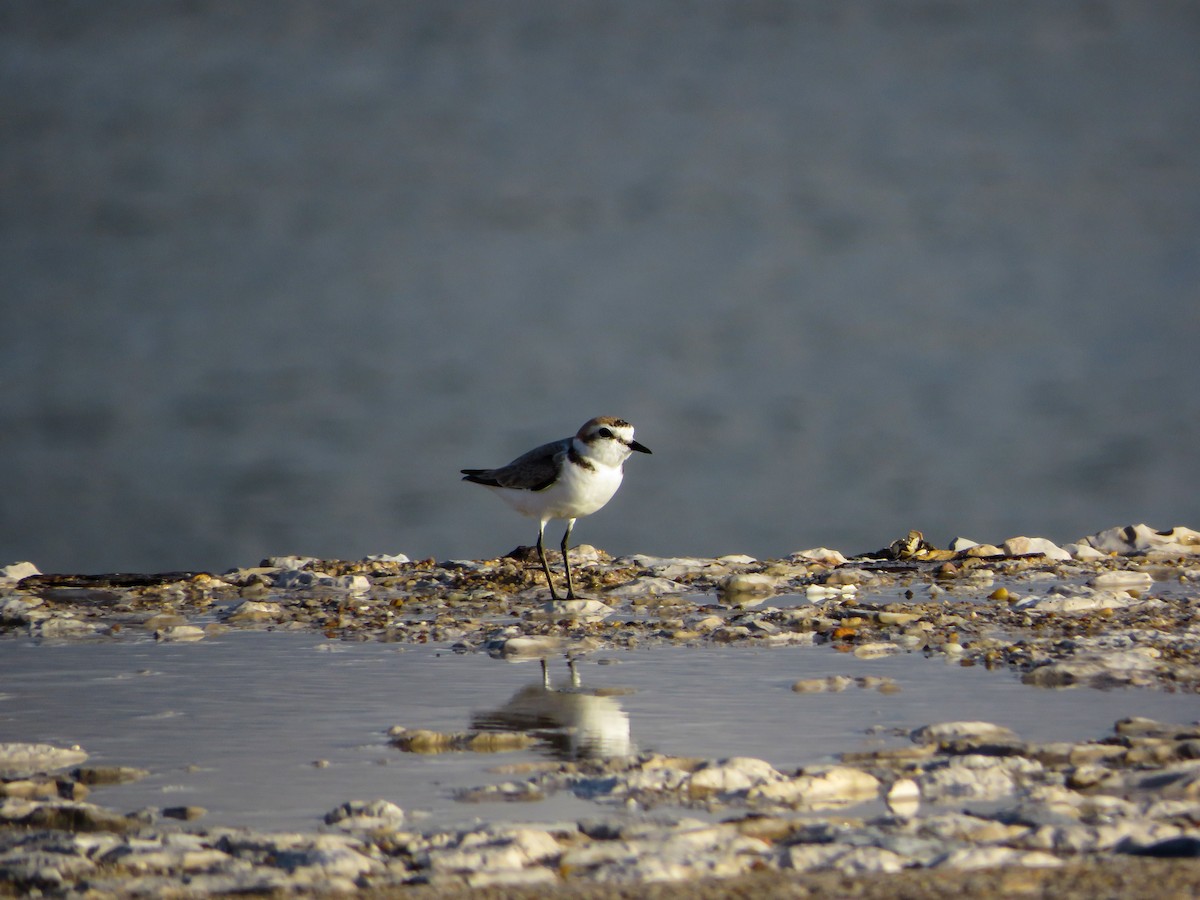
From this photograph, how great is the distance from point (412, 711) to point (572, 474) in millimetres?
3283

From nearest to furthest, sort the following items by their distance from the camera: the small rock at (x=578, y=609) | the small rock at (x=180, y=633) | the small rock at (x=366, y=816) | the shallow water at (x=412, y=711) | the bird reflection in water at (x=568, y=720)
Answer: the small rock at (x=366, y=816) → the shallow water at (x=412, y=711) → the bird reflection in water at (x=568, y=720) → the small rock at (x=180, y=633) → the small rock at (x=578, y=609)

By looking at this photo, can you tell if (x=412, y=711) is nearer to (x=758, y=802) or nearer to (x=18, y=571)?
(x=758, y=802)

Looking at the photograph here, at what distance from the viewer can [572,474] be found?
7637 millimetres

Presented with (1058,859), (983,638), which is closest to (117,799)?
(1058,859)

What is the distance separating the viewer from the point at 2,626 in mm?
7227

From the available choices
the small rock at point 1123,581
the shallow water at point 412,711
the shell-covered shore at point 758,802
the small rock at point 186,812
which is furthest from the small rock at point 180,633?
the small rock at point 1123,581

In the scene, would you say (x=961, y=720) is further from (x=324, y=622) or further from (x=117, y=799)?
(x=324, y=622)

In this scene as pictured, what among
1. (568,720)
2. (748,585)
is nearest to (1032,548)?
(748,585)

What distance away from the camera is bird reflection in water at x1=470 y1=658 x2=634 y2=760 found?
3848 mm

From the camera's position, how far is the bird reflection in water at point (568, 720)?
3848 millimetres

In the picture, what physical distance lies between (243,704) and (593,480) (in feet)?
10.8

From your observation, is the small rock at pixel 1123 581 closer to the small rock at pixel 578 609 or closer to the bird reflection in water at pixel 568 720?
the small rock at pixel 578 609

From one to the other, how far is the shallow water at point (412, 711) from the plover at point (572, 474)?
1826 mm

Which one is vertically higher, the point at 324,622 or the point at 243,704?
the point at 324,622
